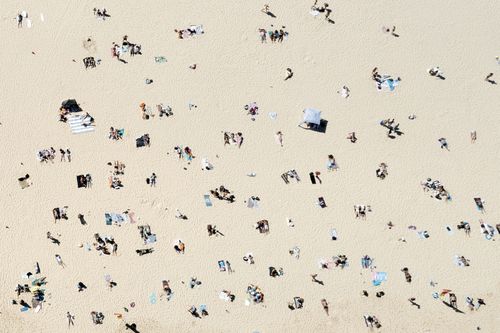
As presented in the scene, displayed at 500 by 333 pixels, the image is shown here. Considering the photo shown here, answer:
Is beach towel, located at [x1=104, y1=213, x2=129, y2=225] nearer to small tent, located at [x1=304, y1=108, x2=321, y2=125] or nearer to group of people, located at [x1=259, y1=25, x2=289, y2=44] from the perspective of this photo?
small tent, located at [x1=304, y1=108, x2=321, y2=125]

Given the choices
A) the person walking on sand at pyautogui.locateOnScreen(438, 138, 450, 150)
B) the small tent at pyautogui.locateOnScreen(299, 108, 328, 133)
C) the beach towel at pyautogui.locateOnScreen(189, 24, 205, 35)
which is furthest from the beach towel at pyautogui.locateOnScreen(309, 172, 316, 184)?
the beach towel at pyautogui.locateOnScreen(189, 24, 205, 35)

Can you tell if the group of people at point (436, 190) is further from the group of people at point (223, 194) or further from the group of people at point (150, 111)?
the group of people at point (150, 111)

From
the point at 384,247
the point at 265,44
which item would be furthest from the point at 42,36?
the point at 384,247

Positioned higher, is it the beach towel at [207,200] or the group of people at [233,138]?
the group of people at [233,138]

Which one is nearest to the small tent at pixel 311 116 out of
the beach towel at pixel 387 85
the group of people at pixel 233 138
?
the group of people at pixel 233 138

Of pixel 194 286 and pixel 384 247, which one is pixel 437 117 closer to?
pixel 384 247

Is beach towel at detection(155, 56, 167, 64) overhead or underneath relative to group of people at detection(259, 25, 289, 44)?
underneath

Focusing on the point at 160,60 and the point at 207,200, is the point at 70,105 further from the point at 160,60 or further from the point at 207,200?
the point at 207,200

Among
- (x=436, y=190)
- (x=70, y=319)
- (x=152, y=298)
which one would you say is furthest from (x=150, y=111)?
(x=436, y=190)
